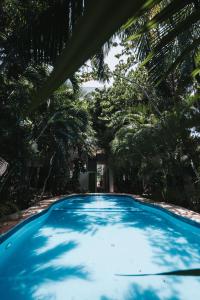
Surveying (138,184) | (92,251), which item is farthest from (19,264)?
(138,184)

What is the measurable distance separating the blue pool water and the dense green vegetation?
1.33 metres

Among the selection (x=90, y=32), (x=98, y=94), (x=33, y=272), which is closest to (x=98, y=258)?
(x=33, y=272)

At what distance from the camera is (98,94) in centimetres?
2172

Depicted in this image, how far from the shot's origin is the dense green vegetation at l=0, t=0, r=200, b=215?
1.48 feet

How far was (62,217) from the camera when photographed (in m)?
10.8

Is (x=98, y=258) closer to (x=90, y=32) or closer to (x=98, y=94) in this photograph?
(x=90, y=32)

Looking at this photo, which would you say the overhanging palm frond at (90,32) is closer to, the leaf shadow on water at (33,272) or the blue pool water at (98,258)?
the blue pool water at (98,258)

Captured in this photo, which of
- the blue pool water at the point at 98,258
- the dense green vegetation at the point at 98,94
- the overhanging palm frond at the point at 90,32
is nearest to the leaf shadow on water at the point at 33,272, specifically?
the blue pool water at the point at 98,258

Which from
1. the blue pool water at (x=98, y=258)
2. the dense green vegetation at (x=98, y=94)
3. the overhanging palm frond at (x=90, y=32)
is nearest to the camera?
the overhanging palm frond at (x=90, y=32)

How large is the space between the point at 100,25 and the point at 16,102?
8320 mm

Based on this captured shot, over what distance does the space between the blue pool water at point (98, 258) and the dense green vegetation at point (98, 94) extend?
133 centimetres

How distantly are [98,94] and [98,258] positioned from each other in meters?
17.0

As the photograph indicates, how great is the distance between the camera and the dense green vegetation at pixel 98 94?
1.48ft

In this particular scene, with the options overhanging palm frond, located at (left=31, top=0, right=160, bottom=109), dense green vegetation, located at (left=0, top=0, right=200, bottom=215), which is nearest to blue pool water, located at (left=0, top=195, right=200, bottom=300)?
dense green vegetation, located at (left=0, top=0, right=200, bottom=215)
